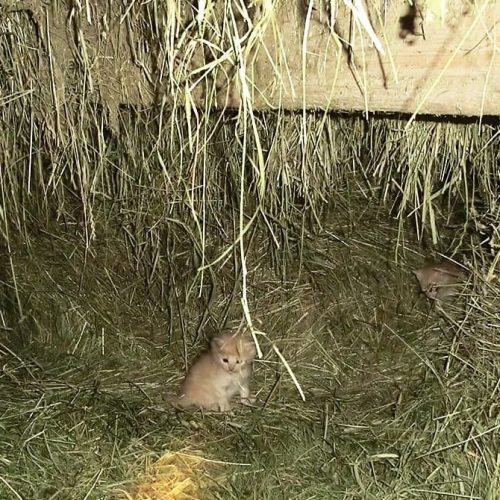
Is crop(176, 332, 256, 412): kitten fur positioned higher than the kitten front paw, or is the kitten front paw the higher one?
crop(176, 332, 256, 412): kitten fur

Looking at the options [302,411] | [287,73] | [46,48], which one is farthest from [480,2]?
[302,411]

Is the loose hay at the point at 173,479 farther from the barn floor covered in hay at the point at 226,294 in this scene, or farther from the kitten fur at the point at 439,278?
the kitten fur at the point at 439,278

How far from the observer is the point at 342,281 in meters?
2.64

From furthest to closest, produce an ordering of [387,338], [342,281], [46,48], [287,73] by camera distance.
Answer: [342,281] < [387,338] < [46,48] < [287,73]

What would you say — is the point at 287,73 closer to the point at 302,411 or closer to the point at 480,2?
the point at 480,2

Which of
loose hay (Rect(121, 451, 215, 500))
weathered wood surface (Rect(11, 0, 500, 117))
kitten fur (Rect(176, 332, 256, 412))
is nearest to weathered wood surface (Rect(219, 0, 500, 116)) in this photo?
weathered wood surface (Rect(11, 0, 500, 117))

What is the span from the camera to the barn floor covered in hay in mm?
1705

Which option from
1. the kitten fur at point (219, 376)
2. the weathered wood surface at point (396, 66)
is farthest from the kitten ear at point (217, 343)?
the weathered wood surface at point (396, 66)

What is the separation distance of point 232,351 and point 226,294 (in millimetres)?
392

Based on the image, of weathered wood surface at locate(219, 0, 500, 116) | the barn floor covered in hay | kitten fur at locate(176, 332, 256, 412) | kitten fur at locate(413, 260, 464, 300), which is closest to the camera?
weathered wood surface at locate(219, 0, 500, 116)

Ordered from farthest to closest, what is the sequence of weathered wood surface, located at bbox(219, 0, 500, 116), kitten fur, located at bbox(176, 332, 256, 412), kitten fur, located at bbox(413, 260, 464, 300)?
kitten fur, located at bbox(413, 260, 464, 300)
kitten fur, located at bbox(176, 332, 256, 412)
weathered wood surface, located at bbox(219, 0, 500, 116)

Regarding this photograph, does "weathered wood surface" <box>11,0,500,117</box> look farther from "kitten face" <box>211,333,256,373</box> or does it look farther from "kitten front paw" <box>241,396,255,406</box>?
"kitten front paw" <box>241,396,255,406</box>

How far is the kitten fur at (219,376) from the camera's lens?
7.24 ft

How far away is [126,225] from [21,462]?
3.02 ft
